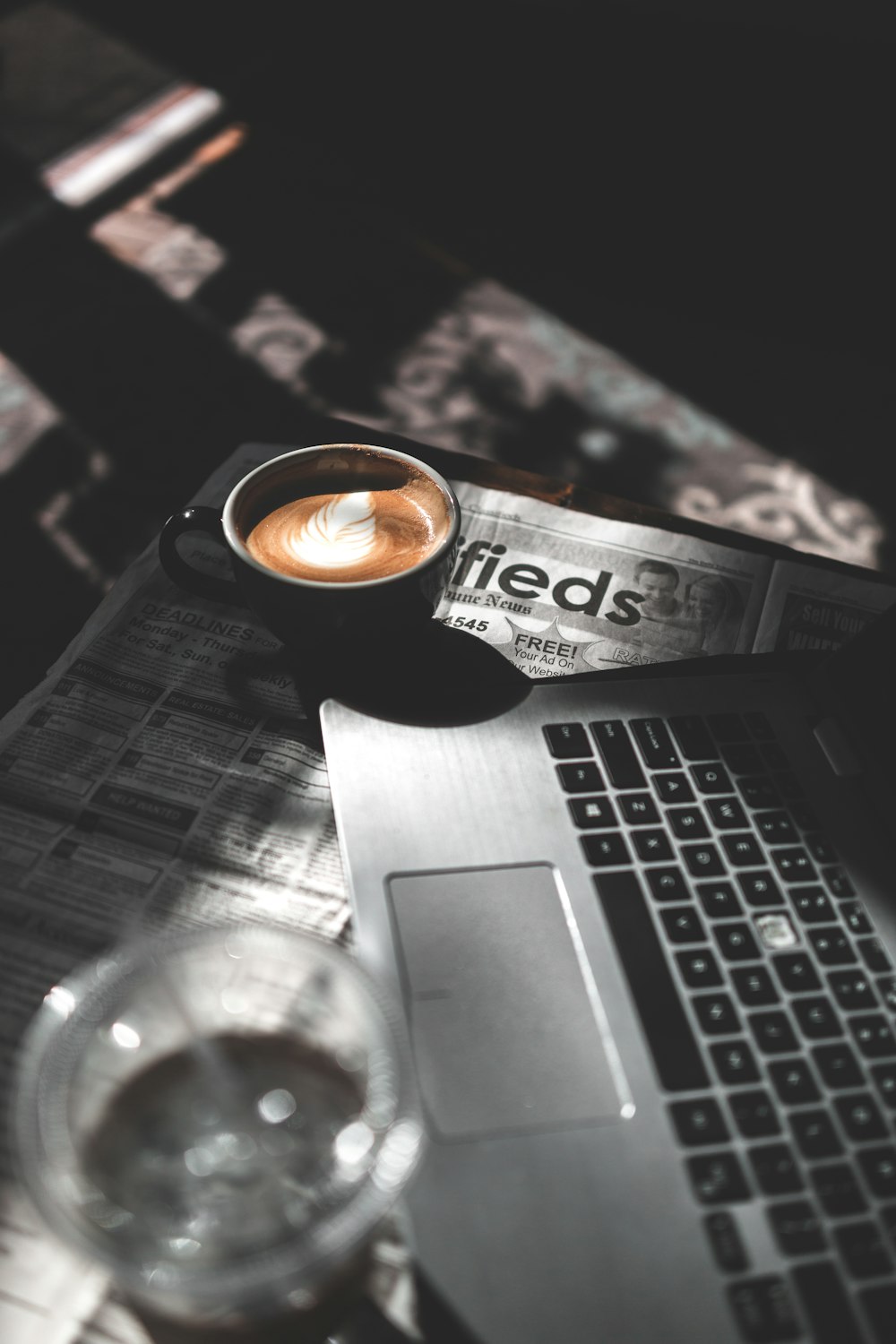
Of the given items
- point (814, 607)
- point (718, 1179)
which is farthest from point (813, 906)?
point (814, 607)

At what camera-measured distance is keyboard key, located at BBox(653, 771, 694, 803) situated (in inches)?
16.6

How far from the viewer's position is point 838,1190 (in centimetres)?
31

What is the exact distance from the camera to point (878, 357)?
0.91 metres

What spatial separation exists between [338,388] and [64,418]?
0.77ft

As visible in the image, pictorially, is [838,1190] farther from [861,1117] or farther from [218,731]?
[218,731]

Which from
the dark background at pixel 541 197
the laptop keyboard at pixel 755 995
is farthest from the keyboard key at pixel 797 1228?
the dark background at pixel 541 197

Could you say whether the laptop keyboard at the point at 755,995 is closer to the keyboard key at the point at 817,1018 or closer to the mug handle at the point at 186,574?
the keyboard key at the point at 817,1018

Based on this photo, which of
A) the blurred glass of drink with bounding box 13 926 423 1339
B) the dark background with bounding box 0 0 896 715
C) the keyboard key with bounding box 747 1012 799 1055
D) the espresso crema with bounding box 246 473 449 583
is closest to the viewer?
the blurred glass of drink with bounding box 13 926 423 1339

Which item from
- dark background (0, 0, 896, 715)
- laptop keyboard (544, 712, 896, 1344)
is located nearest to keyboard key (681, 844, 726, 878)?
laptop keyboard (544, 712, 896, 1344)

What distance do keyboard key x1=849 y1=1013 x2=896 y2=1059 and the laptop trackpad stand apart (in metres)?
0.10

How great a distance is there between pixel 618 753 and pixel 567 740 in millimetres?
25

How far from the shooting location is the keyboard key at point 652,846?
15.6 inches

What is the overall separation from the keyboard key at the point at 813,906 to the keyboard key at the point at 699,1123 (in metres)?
0.10

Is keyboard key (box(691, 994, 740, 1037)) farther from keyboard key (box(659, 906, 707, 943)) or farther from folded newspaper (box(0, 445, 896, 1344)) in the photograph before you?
folded newspaper (box(0, 445, 896, 1344))
